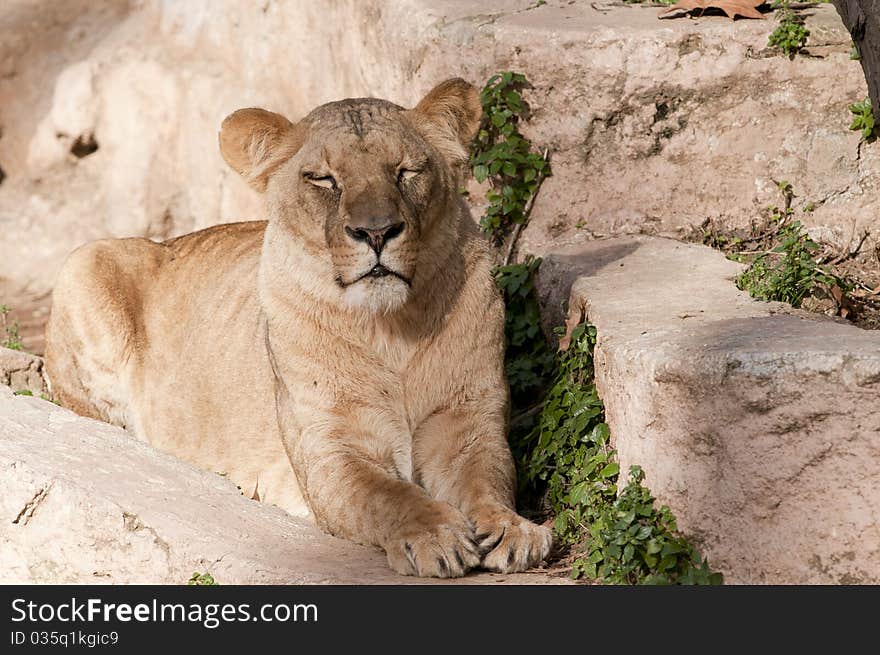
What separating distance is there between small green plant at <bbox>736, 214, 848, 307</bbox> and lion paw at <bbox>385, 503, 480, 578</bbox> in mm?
1630

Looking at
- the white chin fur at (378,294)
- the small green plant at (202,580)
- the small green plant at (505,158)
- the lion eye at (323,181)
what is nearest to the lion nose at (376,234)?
the white chin fur at (378,294)

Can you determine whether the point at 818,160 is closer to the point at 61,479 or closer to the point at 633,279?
the point at 633,279

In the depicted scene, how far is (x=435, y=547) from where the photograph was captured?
4.15 metres

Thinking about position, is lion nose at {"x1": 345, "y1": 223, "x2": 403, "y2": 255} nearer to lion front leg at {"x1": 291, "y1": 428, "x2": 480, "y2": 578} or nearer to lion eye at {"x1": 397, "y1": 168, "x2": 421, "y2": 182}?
lion eye at {"x1": 397, "y1": 168, "x2": 421, "y2": 182}

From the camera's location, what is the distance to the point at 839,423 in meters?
3.94

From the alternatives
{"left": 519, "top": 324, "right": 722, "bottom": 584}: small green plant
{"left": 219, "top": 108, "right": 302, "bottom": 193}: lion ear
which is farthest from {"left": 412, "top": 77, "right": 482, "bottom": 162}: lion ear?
{"left": 519, "top": 324, "right": 722, "bottom": 584}: small green plant

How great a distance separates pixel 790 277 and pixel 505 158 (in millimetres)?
1788

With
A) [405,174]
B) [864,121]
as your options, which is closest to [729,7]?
[864,121]

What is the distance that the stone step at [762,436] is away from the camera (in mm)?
3945

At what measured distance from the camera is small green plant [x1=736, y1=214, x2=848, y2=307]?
17.3 ft

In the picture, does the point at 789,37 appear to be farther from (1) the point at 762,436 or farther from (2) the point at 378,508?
(2) the point at 378,508
